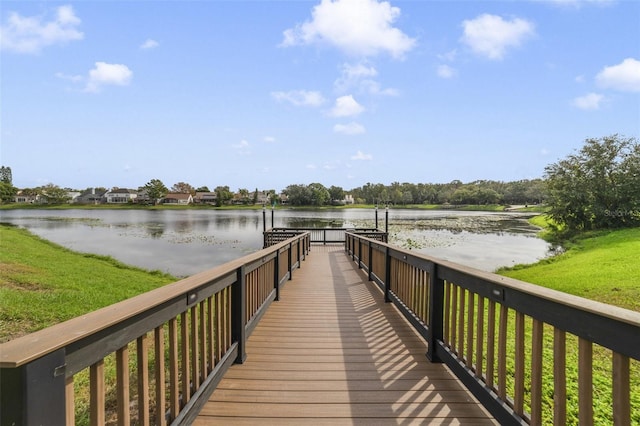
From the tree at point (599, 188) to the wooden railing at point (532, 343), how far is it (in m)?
24.4

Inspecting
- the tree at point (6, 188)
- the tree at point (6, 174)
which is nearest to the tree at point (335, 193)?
the tree at point (6, 188)

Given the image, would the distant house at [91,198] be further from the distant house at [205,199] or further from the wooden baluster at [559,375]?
the wooden baluster at [559,375]

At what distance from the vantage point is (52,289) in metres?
8.29

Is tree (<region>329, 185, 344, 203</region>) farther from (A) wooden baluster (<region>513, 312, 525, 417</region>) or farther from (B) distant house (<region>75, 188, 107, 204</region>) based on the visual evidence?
(A) wooden baluster (<region>513, 312, 525, 417</region>)

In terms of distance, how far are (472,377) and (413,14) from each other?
949 cm

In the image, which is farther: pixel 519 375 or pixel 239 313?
pixel 239 313

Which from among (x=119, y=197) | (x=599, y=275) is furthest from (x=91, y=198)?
(x=599, y=275)

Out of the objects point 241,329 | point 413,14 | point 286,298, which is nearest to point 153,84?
point 413,14

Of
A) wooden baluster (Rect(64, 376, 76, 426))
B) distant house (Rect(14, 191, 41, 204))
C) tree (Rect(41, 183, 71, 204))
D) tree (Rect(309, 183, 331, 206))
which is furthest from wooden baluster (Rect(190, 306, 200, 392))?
distant house (Rect(14, 191, 41, 204))

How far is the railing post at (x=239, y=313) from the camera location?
3.08 m

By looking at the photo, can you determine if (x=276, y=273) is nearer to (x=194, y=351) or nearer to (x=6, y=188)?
(x=194, y=351)

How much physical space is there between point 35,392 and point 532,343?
2.27m

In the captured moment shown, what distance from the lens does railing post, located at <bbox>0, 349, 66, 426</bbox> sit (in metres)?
0.95

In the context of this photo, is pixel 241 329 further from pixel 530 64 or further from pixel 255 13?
pixel 530 64
